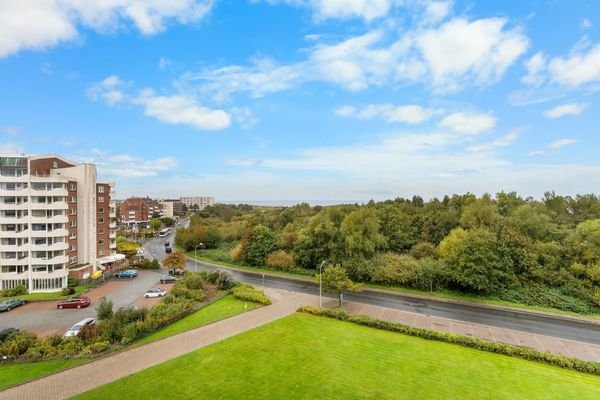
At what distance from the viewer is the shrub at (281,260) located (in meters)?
48.3

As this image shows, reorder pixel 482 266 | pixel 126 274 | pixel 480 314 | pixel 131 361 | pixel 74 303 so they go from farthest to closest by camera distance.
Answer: pixel 126 274, pixel 482 266, pixel 74 303, pixel 480 314, pixel 131 361

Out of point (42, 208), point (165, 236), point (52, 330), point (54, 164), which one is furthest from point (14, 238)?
point (165, 236)

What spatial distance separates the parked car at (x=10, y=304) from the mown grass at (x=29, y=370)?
14982mm

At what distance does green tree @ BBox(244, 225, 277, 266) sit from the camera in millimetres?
51438

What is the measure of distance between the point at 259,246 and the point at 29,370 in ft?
112

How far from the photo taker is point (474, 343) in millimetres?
22531

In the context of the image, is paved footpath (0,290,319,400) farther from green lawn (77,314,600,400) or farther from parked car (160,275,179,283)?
parked car (160,275,179,283)

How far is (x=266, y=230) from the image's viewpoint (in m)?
52.7

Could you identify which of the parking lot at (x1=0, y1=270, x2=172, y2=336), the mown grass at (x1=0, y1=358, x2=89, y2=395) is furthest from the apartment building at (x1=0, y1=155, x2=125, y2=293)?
the mown grass at (x1=0, y1=358, x2=89, y2=395)

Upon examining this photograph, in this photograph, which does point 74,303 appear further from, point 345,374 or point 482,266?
point 482,266

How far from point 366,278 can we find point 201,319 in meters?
22.3

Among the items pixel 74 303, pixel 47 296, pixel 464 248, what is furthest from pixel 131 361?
pixel 464 248

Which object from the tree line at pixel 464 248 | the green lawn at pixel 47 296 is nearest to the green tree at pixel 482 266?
the tree line at pixel 464 248

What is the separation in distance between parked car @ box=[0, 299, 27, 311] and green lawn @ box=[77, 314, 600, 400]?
892 inches
